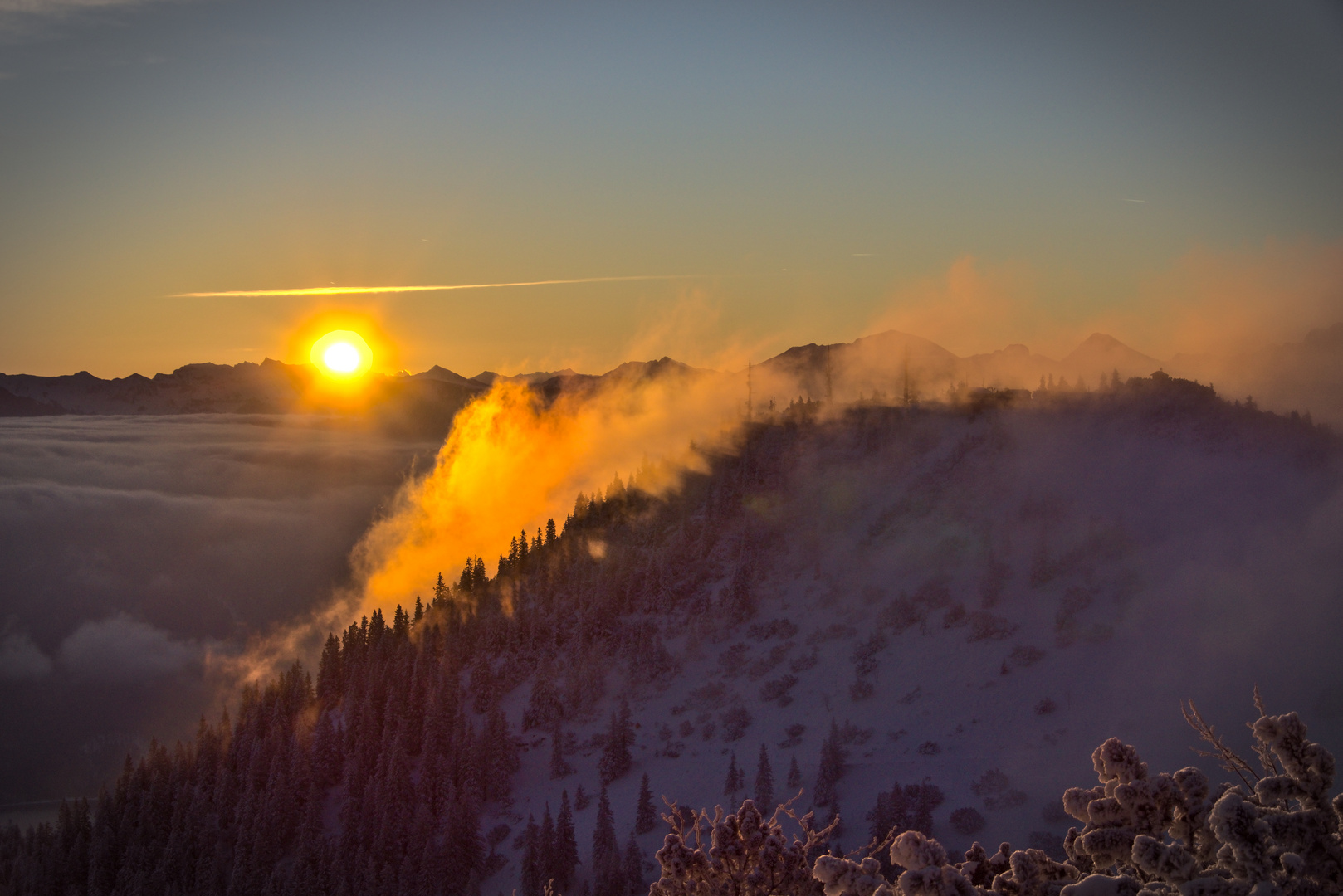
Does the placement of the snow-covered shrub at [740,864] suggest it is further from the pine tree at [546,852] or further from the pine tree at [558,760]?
the pine tree at [558,760]

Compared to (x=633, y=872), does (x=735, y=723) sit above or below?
above

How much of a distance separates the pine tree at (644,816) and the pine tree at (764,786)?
8902 millimetres

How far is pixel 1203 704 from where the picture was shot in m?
82.7

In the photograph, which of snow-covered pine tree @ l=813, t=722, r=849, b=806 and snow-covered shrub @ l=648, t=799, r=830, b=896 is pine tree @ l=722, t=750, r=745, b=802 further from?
snow-covered shrub @ l=648, t=799, r=830, b=896

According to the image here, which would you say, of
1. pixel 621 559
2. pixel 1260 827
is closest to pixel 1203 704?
pixel 621 559

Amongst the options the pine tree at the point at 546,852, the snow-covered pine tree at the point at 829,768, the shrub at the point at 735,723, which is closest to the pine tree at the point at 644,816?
the pine tree at the point at 546,852

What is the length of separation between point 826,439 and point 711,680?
5109cm

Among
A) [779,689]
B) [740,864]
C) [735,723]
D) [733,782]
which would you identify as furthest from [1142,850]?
[779,689]

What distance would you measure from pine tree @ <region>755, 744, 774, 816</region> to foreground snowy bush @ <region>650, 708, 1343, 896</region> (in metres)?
65.7

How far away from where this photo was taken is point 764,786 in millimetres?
84562

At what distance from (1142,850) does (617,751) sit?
85.5m

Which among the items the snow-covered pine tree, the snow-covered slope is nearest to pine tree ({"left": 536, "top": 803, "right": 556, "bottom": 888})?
the snow-covered slope

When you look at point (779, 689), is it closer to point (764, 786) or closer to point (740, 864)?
point (764, 786)

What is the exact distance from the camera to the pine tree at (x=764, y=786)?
83.4 metres
